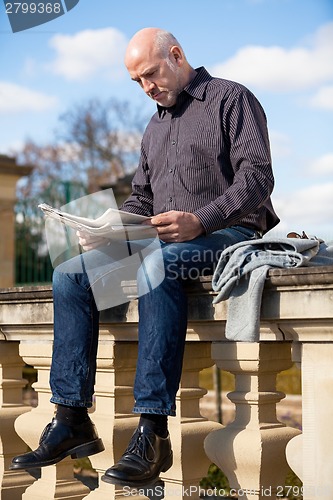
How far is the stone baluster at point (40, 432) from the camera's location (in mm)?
3723

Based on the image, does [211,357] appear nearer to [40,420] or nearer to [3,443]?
[40,420]

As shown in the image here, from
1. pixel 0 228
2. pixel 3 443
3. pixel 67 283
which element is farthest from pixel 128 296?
pixel 0 228

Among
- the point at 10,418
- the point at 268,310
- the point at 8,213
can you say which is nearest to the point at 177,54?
the point at 268,310

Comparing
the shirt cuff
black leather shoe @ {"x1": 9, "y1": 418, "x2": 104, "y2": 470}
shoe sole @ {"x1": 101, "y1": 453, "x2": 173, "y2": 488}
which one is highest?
the shirt cuff

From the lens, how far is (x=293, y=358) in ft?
9.32

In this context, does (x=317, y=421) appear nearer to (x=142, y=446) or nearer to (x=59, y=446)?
(x=142, y=446)

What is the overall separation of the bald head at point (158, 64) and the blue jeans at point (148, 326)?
25.0 inches

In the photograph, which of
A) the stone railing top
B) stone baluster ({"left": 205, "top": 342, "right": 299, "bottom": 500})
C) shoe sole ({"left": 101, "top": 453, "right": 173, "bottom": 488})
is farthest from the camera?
stone baluster ({"left": 205, "top": 342, "right": 299, "bottom": 500})

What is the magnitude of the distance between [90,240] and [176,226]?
0.38 meters

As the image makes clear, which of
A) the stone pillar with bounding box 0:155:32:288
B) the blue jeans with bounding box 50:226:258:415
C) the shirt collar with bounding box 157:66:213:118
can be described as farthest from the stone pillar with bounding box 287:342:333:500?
the stone pillar with bounding box 0:155:32:288

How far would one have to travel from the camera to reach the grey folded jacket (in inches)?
109

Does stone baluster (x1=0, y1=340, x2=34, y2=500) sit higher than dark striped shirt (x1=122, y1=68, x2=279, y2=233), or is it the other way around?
dark striped shirt (x1=122, y1=68, x2=279, y2=233)

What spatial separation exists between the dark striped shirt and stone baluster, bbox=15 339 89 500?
0.80m

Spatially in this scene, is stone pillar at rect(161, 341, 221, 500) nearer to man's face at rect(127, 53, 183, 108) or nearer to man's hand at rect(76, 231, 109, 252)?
man's hand at rect(76, 231, 109, 252)
